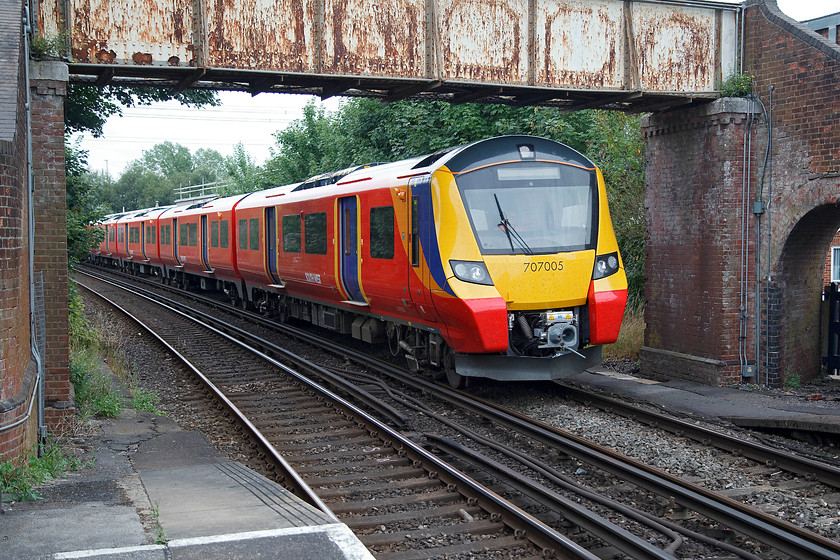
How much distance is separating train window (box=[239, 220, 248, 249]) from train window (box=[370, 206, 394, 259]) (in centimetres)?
825

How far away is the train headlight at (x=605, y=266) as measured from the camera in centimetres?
980

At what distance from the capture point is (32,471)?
20.2 ft

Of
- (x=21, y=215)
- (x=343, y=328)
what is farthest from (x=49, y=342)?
(x=343, y=328)

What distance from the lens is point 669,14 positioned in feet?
37.4

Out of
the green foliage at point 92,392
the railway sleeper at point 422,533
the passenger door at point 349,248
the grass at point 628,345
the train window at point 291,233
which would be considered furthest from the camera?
the train window at point 291,233

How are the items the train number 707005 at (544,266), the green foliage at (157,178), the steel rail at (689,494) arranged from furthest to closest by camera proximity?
the green foliage at (157,178)
the train number 707005 at (544,266)
the steel rail at (689,494)

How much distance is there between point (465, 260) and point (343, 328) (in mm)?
5541

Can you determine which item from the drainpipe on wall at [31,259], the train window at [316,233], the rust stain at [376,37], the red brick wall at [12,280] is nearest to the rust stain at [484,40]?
the rust stain at [376,37]

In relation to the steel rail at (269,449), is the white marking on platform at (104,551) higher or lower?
higher

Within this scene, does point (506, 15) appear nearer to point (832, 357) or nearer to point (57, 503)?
point (832, 357)

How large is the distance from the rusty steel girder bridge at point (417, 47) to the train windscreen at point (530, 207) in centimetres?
154

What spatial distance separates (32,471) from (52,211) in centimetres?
332

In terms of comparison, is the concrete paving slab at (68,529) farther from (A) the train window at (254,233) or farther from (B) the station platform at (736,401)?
(A) the train window at (254,233)

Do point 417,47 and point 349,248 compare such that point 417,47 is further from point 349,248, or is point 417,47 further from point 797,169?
point 797,169
